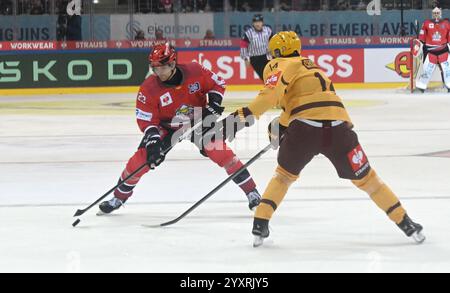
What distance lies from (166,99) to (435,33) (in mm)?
13994

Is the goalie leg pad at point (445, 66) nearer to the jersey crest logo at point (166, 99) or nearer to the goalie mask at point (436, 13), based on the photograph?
the goalie mask at point (436, 13)

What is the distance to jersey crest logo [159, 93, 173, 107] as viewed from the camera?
24.1 ft

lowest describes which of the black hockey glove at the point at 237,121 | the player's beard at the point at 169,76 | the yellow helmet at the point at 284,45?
the black hockey glove at the point at 237,121

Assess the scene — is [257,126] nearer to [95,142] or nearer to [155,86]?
[95,142]

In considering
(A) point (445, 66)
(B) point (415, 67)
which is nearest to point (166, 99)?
(A) point (445, 66)

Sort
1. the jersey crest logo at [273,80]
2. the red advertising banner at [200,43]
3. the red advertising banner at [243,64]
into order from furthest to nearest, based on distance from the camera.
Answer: the red advertising banner at [243,64]
the red advertising banner at [200,43]
the jersey crest logo at [273,80]

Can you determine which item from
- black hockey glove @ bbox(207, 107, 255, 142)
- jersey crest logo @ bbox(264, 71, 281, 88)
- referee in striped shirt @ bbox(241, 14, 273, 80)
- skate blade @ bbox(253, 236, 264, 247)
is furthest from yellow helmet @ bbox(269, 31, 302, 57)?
referee in striped shirt @ bbox(241, 14, 273, 80)

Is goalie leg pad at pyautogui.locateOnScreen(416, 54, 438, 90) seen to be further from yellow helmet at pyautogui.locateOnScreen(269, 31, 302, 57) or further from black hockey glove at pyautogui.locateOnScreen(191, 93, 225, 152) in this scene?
yellow helmet at pyautogui.locateOnScreen(269, 31, 302, 57)

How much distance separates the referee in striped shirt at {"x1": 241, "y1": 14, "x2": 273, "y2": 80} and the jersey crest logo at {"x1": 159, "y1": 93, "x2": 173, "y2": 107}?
1106 centimetres

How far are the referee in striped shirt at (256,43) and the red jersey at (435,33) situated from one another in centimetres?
355

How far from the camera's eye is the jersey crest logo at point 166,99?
736 cm

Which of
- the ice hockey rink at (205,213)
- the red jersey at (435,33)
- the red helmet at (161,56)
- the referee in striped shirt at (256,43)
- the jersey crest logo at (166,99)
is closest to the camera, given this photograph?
the ice hockey rink at (205,213)

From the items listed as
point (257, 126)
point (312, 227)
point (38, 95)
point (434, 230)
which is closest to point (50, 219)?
point (312, 227)

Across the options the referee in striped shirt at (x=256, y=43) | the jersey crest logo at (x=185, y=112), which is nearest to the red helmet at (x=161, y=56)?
the jersey crest logo at (x=185, y=112)
